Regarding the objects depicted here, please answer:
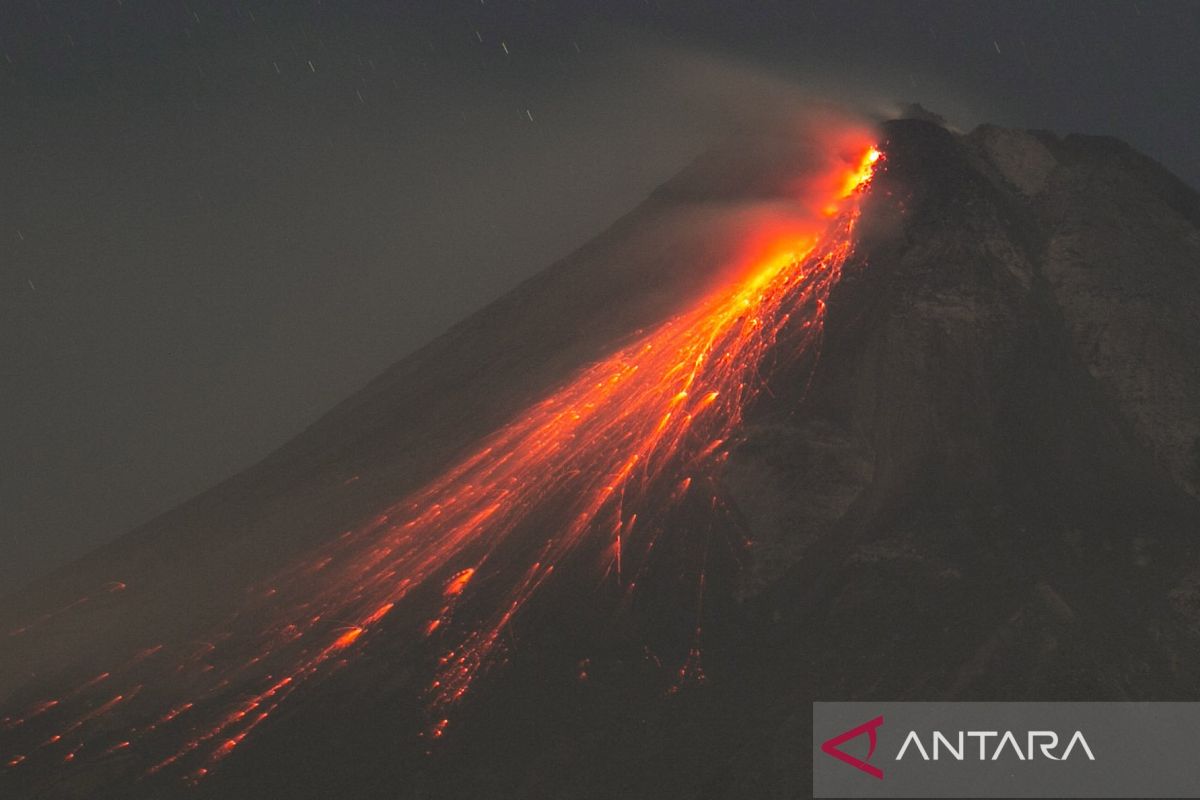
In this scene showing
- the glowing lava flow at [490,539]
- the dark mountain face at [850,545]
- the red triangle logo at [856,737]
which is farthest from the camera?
the glowing lava flow at [490,539]

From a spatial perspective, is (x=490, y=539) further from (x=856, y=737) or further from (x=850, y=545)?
(x=856, y=737)

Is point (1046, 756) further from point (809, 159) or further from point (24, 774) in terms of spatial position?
point (809, 159)

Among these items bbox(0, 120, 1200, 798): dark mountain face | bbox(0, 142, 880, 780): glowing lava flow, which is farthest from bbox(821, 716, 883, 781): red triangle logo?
bbox(0, 142, 880, 780): glowing lava flow

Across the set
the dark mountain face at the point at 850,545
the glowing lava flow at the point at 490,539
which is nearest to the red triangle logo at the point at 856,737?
the dark mountain face at the point at 850,545

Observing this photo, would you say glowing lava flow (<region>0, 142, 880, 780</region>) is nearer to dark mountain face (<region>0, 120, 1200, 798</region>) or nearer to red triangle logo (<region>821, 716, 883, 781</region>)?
dark mountain face (<region>0, 120, 1200, 798</region>)

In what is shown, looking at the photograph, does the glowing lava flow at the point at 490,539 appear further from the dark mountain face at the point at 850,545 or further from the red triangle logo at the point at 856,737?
the red triangle logo at the point at 856,737

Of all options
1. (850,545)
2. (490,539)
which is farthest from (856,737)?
(490,539)
